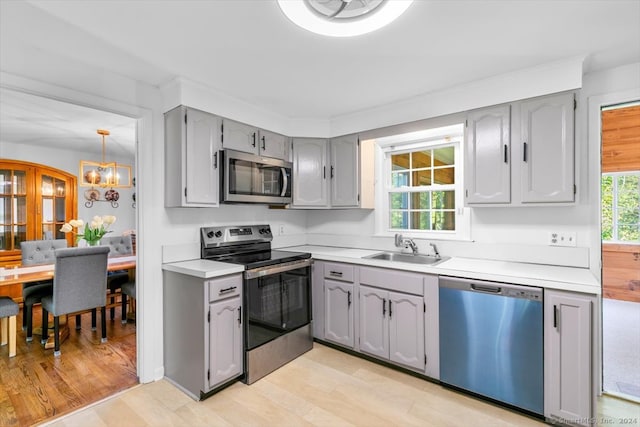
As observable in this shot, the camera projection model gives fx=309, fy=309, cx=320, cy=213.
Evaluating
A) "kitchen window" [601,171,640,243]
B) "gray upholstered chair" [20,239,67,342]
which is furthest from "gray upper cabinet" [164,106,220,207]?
"kitchen window" [601,171,640,243]

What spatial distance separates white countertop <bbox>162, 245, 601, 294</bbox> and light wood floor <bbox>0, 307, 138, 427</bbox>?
3.25 ft

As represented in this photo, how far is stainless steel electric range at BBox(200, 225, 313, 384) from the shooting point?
238 centimetres

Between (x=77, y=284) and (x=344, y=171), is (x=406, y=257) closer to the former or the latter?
(x=344, y=171)

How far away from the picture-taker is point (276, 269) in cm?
257

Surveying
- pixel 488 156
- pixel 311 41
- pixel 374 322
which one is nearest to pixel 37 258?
pixel 374 322

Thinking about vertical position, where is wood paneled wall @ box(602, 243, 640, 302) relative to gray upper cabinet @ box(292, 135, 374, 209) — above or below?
below

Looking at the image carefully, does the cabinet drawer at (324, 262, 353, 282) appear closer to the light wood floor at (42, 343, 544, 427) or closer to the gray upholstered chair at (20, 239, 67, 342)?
the light wood floor at (42, 343, 544, 427)

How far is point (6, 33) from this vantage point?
5.65 ft

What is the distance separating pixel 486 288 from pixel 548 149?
1064mm

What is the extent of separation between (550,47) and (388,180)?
173cm

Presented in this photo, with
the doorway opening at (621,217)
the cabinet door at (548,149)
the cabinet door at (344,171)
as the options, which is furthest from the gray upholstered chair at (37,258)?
the doorway opening at (621,217)

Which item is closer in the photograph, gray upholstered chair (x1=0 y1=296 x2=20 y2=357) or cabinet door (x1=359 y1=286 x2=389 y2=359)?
cabinet door (x1=359 y1=286 x2=389 y2=359)

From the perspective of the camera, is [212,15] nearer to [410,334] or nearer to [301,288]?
[301,288]

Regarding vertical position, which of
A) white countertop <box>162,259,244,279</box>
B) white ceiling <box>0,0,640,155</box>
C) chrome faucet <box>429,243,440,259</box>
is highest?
white ceiling <box>0,0,640,155</box>
